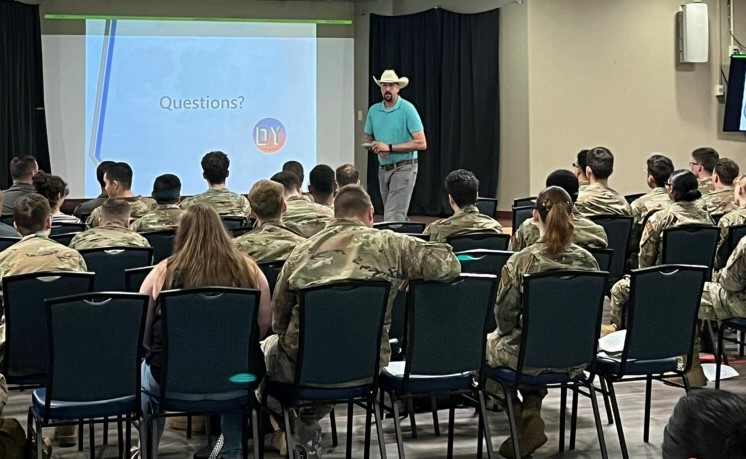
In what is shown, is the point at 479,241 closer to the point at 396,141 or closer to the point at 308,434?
the point at 308,434

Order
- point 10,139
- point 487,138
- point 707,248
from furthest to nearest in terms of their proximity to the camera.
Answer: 1. point 487,138
2. point 10,139
3. point 707,248

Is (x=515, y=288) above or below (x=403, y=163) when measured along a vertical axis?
below

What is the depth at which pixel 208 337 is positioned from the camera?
142 inches

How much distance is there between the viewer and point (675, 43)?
1091cm

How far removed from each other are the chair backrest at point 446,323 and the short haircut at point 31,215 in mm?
1842

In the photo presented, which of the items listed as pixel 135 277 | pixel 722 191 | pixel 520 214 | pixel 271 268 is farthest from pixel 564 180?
pixel 135 277

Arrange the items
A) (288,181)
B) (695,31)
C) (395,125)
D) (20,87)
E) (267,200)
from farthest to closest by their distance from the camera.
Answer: (695,31) → (20,87) → (395,125) → (288,181) → (267,200)

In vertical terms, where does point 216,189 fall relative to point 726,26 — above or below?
below

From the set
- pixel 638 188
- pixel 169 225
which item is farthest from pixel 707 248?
pixel 638 188

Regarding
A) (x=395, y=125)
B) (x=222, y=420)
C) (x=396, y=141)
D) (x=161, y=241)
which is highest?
(x=395, y=125)

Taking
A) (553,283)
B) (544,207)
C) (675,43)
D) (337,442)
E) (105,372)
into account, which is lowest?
(337,442)

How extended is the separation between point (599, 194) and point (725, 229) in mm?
982

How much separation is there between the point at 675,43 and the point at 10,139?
24.1 feet

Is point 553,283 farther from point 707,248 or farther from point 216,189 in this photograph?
point 216,189
